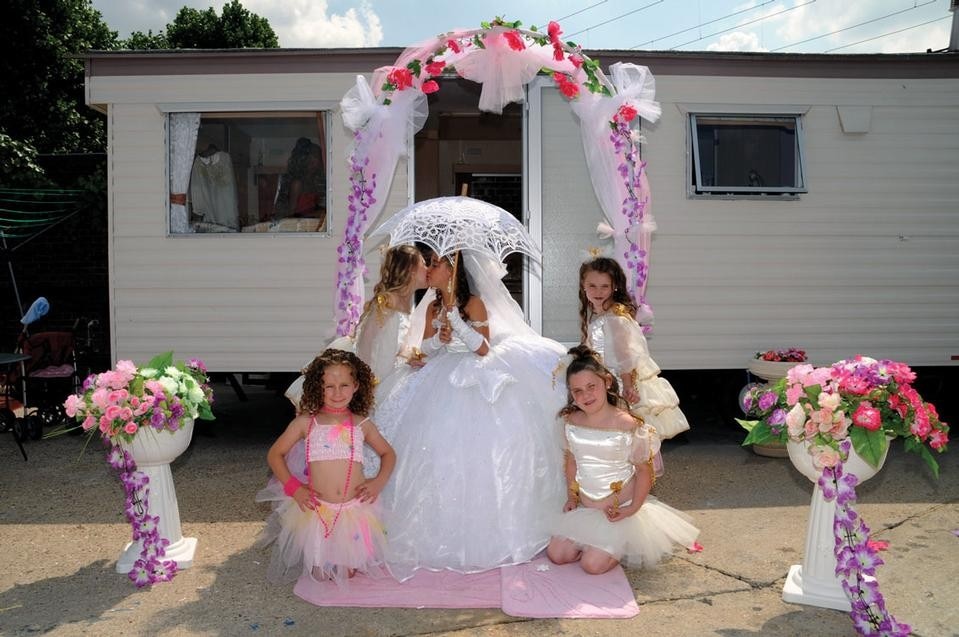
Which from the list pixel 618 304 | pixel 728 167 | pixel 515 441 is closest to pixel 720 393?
pixel 728 167

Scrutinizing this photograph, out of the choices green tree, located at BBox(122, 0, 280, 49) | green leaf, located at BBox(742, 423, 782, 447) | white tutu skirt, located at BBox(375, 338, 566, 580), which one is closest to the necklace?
white tutu skirt, located at BBox(375, 338, 566, 580)

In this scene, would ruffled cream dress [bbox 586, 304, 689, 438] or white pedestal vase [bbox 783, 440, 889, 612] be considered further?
ruffled cream dress [bbox 586, 304, 689, 438]

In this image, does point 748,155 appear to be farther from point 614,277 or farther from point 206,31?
point 206,31

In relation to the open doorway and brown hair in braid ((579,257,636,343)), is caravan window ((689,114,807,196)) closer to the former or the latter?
brown hair in braid ((579,257,636,343))

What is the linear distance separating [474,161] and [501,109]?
6597mm

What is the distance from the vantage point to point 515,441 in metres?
4.05

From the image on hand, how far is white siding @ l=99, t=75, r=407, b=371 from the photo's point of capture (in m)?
6.52

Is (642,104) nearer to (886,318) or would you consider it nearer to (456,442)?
(456,442)

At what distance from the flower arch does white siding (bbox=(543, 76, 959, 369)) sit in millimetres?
1728

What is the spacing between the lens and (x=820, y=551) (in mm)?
3586

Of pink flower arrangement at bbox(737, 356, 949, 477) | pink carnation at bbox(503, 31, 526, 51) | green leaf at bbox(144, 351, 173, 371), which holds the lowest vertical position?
pink flower arrangement at bbox(737, 356, 949, 477)

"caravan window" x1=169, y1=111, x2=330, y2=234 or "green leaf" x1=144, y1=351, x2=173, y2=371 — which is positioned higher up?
"caravan window" x1=169, y1=111, x2=330, y2=234

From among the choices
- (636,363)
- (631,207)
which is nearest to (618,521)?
(636,363)

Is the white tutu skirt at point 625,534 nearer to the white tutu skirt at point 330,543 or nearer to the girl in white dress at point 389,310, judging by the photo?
the white tutu skirt at point 330,543
